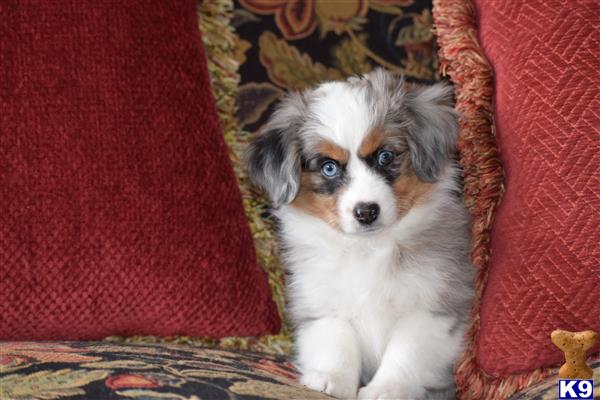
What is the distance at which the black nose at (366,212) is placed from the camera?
2.23m

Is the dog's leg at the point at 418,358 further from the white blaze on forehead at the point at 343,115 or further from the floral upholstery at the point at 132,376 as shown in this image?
the white blaze on forehead at the point at 343,115

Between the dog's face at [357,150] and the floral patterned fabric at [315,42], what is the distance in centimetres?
12

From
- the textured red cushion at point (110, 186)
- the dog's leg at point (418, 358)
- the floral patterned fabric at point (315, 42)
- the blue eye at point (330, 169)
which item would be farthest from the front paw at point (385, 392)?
the floral patterned fabric at point (315, 42)

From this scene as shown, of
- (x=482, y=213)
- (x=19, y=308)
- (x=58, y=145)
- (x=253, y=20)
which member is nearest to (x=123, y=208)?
(x=58, y=145)

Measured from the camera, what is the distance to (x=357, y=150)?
2293 mm

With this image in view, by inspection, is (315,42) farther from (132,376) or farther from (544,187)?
(132,376)

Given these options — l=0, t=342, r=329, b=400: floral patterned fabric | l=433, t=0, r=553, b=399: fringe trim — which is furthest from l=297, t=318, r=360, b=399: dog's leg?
l=433, t=0, r=553, b=399: fringe trim

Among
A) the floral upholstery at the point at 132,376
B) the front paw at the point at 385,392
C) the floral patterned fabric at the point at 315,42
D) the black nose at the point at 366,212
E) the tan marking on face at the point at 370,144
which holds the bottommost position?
the front paw at the point at 385,392

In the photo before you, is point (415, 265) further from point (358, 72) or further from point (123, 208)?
point (123, 208)

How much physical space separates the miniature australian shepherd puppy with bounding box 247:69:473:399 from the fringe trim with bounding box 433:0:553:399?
5cm

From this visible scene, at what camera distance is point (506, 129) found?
224cm

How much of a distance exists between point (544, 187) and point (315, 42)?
3.08ft

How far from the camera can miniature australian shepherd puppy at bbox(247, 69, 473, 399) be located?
7.43ft

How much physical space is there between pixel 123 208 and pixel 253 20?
2.70ft
